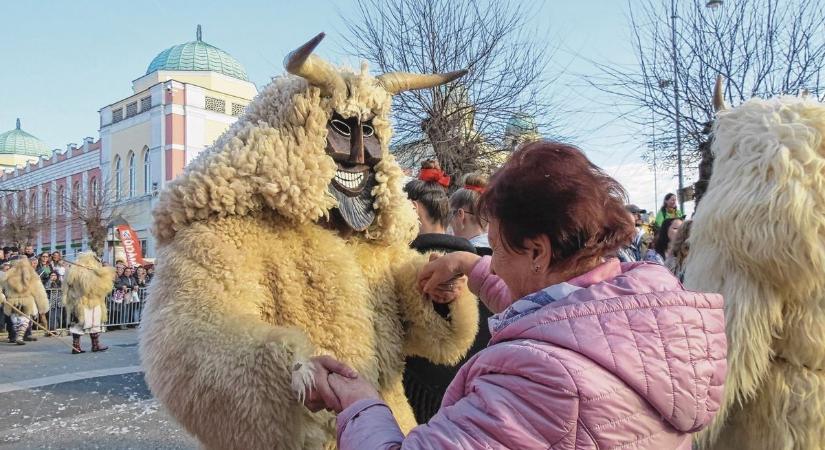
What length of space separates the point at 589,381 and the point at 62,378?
8.12m

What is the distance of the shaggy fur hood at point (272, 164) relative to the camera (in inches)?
73.9

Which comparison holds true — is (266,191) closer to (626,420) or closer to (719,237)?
(626,420)

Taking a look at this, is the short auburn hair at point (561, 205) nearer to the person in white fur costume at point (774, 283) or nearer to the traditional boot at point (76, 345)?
the person in white fur costume at point (774, 283)

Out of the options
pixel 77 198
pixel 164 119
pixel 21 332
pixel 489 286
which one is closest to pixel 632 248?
pixel 489 286

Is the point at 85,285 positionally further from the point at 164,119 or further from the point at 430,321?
the point at 164,119

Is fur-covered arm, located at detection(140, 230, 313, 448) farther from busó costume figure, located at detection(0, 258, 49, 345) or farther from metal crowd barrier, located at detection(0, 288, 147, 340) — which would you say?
metal crowd barrier, located at detection(0, 288, 147, 340)

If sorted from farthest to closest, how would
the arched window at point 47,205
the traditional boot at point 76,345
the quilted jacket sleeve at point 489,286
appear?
the arched window at point 47,205, the traditional boot at point 76,345, the quilted jacket sleeve at point 489,286

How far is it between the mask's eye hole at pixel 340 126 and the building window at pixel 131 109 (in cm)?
3583

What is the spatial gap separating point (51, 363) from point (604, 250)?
32.1ft

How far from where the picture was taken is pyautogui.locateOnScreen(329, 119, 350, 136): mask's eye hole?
6.92 feet

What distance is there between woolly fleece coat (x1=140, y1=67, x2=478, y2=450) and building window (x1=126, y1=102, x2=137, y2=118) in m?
35.9

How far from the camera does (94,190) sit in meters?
35.4

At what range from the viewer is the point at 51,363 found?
9148 mm

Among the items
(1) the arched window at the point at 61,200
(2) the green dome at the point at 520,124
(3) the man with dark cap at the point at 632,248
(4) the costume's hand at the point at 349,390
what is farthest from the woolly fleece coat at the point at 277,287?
(1) the arched window at the point at 61,200
